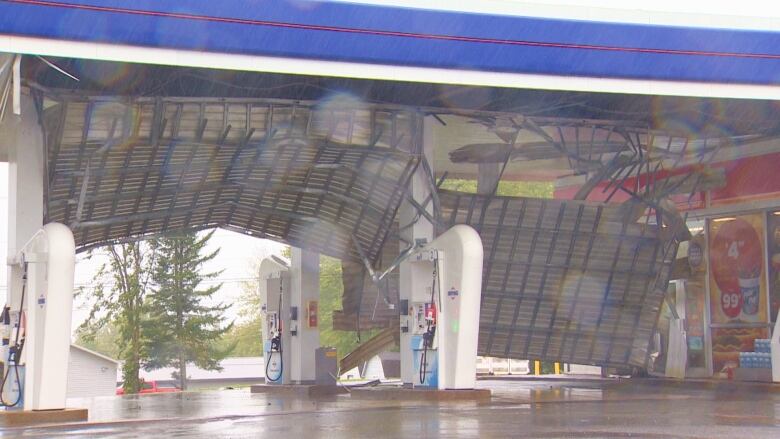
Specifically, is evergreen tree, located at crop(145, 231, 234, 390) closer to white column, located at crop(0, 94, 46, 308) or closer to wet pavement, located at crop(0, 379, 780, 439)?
wet pavement, located at crop(0, 379, 780, 439)

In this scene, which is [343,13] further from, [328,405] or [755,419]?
[755,419]

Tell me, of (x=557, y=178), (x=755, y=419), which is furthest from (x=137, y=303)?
(x=755, y=419)

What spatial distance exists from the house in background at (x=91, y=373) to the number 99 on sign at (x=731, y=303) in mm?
31490

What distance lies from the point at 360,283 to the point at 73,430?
15.0 metres

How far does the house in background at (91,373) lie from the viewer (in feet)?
172

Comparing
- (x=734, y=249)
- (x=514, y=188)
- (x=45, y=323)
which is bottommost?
(x=45, y=323)

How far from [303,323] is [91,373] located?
26938 mm

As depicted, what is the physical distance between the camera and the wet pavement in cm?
1383

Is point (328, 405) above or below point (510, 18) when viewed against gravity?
below

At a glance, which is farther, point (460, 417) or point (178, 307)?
point (178, 307)

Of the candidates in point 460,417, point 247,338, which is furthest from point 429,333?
point 247,338

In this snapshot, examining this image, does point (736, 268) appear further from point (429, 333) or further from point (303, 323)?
point (303, 323)

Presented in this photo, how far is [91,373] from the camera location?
52.8m

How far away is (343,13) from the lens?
1838 centimetres
